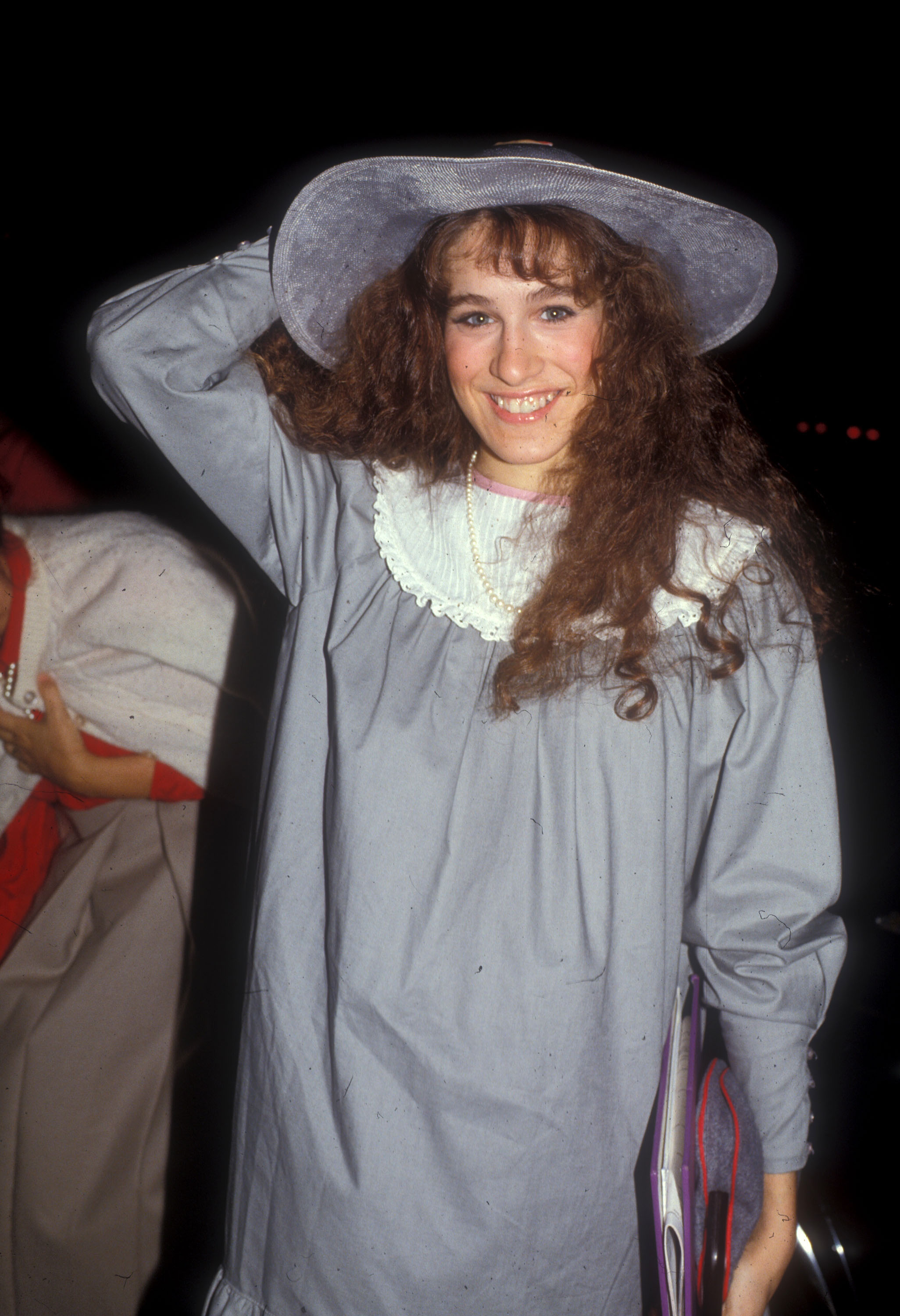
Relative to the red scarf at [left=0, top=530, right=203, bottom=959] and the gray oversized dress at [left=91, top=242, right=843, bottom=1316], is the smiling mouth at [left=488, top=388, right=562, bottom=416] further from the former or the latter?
the red scarf at [left=0, top=530, right=203, bottom=959]

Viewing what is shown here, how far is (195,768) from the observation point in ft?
5.02

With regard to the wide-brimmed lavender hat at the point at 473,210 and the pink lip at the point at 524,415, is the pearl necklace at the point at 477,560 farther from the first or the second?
the wide-brimmed lavender hat at the point at 473,210

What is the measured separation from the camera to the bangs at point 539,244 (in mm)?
1026

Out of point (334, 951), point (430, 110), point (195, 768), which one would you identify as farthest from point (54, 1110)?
point (430, 110)

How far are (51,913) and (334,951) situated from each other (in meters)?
0.71

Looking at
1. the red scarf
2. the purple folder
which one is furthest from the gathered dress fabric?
the purple folder

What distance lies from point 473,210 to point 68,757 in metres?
1.06

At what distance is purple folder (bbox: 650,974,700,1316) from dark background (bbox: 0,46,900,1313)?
72 cm

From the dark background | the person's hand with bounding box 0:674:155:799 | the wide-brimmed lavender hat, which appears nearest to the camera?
the wide-brimmed lavender hat

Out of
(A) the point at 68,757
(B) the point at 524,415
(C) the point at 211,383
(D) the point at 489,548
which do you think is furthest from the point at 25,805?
(B) the point at 524,415

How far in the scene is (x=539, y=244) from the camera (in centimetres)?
103

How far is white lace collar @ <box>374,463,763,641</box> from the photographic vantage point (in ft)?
3.52

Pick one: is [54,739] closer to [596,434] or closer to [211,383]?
[211,383]

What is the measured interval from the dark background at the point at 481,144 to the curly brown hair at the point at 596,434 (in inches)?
16.7
